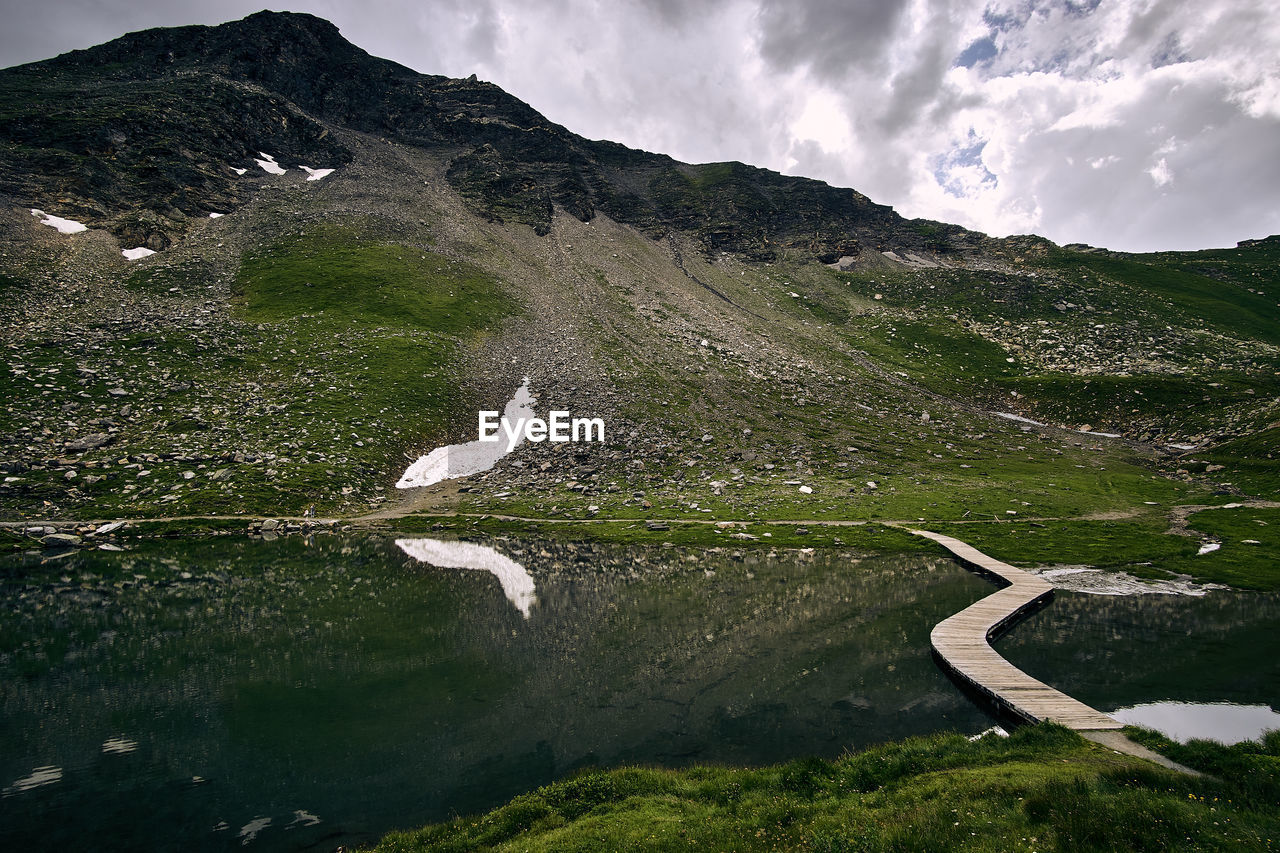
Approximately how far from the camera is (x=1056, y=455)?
67.8m

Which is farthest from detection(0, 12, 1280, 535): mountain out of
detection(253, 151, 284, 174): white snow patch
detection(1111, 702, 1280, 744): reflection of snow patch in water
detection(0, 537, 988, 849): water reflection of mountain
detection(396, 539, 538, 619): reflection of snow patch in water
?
detection(1111, 702, 1280, 744): reflection of snow patch in water

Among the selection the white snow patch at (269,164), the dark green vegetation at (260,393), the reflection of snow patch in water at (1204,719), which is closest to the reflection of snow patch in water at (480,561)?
the dark green vegetation at (260,393)

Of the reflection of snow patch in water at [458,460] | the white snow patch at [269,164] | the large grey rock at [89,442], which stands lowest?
the reflection of snow patch in water at [458,460]

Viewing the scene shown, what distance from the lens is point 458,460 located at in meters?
64.1

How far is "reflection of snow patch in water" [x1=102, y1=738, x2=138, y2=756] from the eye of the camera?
51.1 feet

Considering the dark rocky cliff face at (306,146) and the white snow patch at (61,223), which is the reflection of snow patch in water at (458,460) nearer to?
the dark rocky cliff face at (306,146)

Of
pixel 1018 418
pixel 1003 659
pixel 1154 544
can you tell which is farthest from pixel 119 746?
pixel 1018 418

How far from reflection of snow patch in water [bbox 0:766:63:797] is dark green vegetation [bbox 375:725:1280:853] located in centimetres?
1036

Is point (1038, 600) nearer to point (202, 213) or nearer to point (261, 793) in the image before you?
point (261, 793)

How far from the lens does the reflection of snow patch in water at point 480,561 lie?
103 ft

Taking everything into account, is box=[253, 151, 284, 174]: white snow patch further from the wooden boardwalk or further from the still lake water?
the wooden boardwalk

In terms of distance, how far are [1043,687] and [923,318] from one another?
119 m

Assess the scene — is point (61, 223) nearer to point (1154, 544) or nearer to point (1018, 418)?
point (1154, 544)

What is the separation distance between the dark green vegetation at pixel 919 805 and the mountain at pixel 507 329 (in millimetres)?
35813
